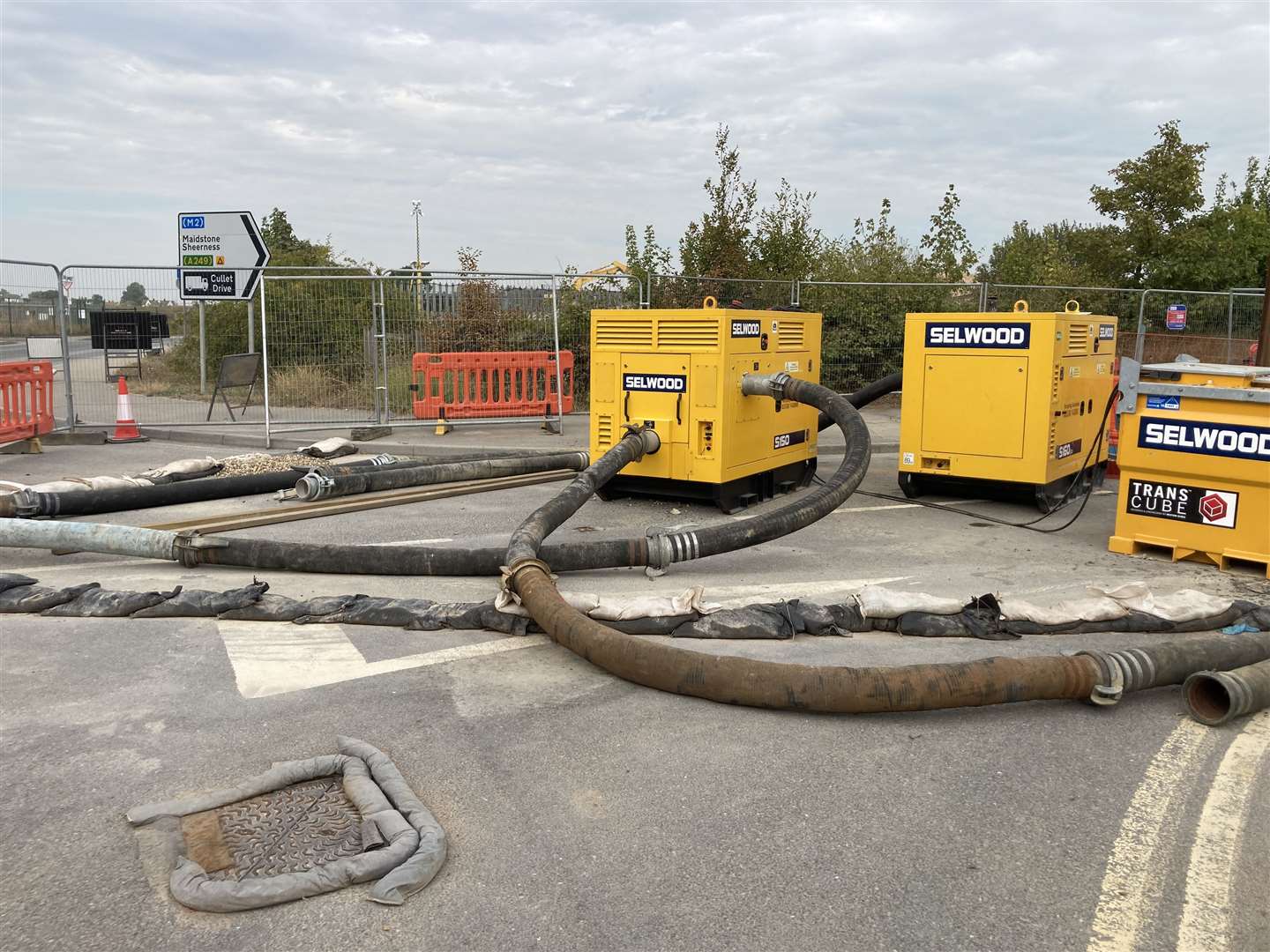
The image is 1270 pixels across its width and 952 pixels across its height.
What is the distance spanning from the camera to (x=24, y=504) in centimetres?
783

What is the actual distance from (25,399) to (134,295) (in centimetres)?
305

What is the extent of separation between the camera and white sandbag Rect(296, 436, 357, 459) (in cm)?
1169

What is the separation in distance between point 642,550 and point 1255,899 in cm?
410

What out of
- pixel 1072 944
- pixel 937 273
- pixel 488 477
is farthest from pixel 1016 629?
pixel 937 273

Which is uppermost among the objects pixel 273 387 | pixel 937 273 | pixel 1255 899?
pixel 937 273

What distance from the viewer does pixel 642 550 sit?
665 cm

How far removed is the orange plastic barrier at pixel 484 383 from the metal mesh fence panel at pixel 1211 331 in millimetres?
11371

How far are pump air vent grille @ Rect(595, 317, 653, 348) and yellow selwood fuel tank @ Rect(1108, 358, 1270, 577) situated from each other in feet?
13.1

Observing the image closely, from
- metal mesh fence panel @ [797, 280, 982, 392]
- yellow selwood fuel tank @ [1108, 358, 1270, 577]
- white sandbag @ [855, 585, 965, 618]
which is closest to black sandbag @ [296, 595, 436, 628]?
white sandbag @ [855, 585, 965, 618]

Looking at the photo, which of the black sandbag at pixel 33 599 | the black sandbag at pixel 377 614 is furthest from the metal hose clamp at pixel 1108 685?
the black sandbag at pixel 33 599

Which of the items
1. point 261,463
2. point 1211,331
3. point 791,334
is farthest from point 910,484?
point 1211,331

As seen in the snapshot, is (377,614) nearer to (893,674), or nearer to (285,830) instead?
(285,830)

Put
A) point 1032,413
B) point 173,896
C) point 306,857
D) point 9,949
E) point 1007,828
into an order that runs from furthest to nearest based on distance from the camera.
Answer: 1. point 1032,413
2. point 1007,828
3. point 306,857
4. point 173,896
5. point 9,949

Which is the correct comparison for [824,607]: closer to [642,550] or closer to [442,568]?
[642,550]
